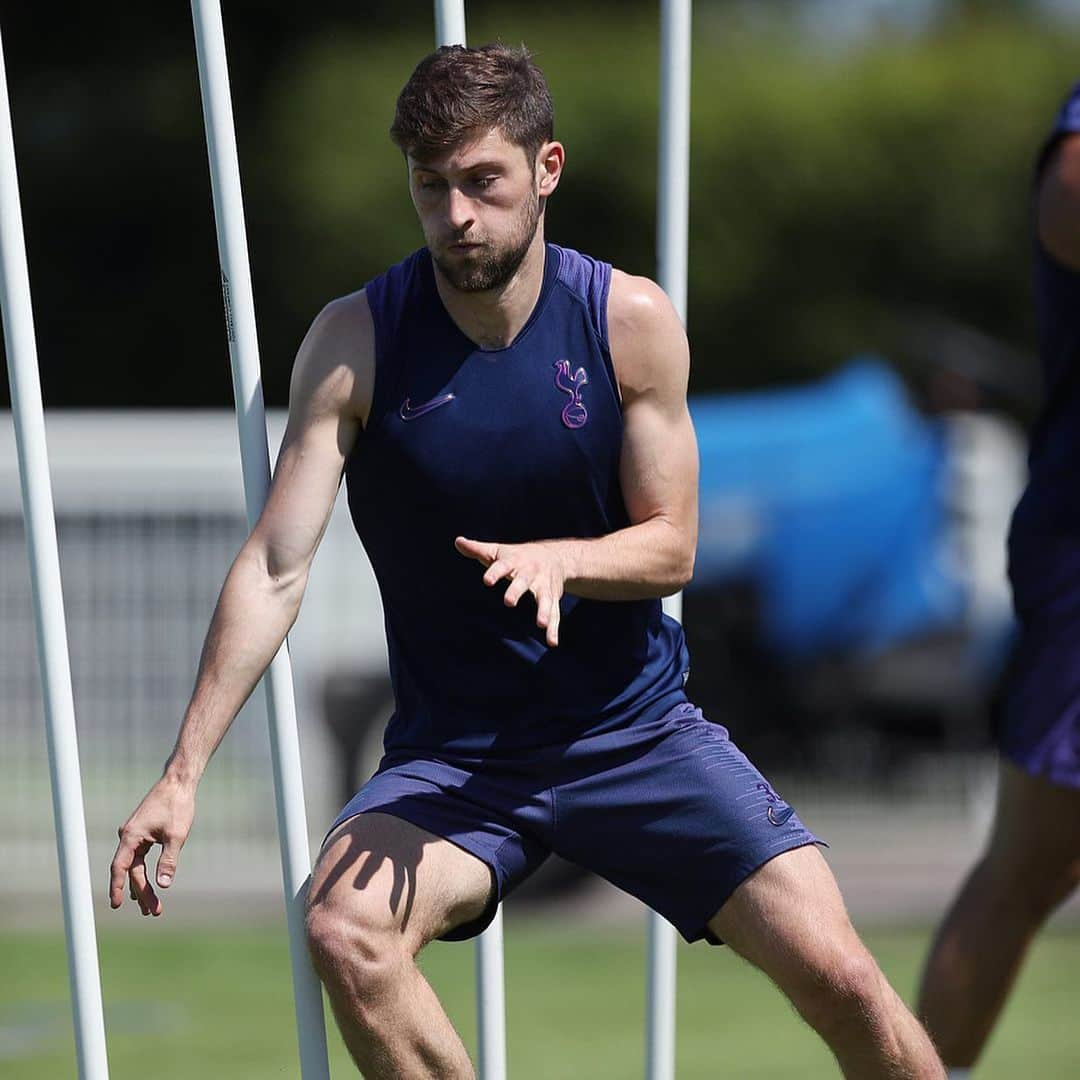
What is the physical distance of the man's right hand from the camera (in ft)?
10.6

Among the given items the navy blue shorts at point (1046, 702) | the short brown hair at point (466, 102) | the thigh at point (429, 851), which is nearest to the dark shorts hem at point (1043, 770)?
the navy blue shorts at point (1046, 702)

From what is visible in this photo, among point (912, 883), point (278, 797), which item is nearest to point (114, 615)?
point (912, 883)

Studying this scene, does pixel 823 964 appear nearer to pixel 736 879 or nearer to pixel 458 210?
pixel 736 879

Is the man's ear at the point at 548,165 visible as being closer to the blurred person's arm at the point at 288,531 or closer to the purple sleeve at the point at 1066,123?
the blurred person's arm at the point at 288,531

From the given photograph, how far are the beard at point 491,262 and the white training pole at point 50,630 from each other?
775 millimetres

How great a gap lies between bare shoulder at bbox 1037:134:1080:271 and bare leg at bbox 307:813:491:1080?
174 cm

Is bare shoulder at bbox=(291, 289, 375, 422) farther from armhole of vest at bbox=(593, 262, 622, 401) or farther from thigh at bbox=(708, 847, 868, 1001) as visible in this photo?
thigh at bbox=(708, 847, 868, 1001)

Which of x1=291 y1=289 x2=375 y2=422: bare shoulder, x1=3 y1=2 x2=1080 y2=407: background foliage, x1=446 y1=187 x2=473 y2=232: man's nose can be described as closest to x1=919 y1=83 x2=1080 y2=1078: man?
x1=446 y1=187 x2=473 y2=232: man's nose

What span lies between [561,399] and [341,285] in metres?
16.6

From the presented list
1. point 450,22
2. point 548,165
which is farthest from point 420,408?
point 450,22

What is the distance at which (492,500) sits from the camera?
3416 millimetres

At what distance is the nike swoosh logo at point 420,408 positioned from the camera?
3.40m

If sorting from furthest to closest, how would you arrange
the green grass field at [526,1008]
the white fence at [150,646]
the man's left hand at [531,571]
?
the white fence at [150,646] → the green grass field at [526,1008] → the man's left hand at [531,571]

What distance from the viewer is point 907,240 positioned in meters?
19.1
